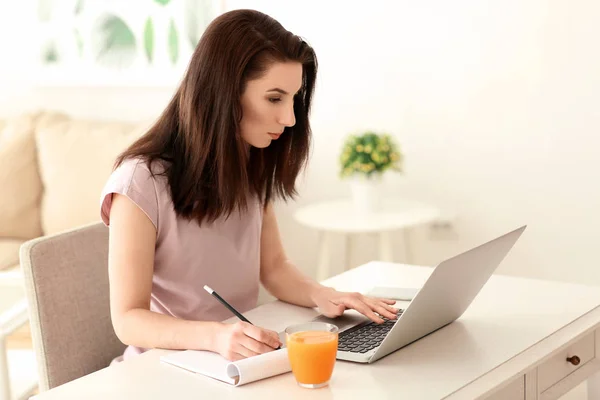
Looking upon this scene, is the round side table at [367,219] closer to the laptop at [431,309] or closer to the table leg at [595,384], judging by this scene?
the table leg at [595,384]

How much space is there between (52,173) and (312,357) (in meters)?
2.52

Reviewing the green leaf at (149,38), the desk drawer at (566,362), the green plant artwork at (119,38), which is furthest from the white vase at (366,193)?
the desk drawer at (566,362)

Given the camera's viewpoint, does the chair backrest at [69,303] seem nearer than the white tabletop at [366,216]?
Yes

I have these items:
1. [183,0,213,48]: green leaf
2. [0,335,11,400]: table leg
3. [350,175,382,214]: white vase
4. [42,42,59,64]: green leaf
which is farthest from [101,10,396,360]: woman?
[42,42,59,64]: green leaf

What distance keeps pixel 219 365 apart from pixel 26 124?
8.53 feet

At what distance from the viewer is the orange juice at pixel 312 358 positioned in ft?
3.87

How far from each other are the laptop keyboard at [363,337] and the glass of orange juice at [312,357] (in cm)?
15

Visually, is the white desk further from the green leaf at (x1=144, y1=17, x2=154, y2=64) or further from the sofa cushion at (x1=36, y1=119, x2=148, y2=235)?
the green leaf at (x1=144, y1=17, x2=154, y2=64)

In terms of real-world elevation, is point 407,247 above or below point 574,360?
below

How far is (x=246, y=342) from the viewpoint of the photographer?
1.29m

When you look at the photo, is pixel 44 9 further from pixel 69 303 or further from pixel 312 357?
pixel 312 357

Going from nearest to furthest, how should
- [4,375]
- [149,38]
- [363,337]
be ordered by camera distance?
[363,337]
[4,375]
[149,38]

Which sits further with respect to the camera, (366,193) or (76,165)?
(76,165)

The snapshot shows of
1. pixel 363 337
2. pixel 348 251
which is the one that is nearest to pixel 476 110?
pixel 348 251
